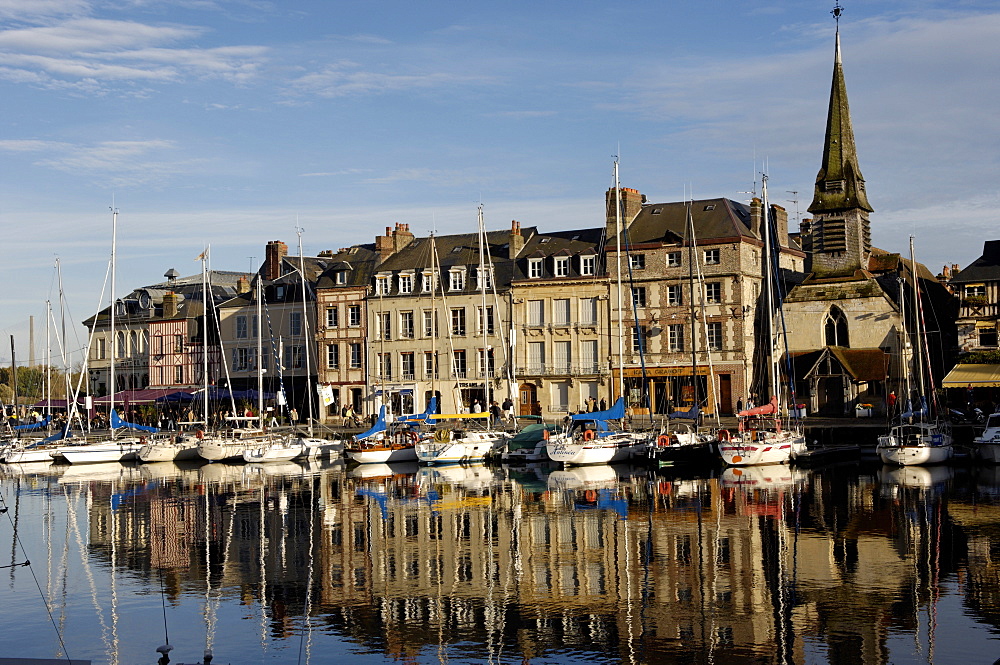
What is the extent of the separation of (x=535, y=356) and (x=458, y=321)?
539cm

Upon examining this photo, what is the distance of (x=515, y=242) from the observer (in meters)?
68.1

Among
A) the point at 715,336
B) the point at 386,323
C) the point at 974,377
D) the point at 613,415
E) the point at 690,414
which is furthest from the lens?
the point at 386,323

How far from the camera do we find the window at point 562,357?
65188mm

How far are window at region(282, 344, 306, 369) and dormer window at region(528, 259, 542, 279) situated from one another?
17062 mm

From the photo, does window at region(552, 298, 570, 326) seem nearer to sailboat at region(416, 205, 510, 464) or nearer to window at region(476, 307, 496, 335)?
window at region(476, 307, 496, 335)

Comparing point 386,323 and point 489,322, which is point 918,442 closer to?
point 489,322

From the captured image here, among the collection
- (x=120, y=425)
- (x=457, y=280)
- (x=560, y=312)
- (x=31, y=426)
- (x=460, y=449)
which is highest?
(x=457, y=280)

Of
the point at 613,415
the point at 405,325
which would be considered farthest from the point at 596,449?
the point at 405,325

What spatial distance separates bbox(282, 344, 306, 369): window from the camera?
243 ft

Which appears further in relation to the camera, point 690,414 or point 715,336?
point 715,336

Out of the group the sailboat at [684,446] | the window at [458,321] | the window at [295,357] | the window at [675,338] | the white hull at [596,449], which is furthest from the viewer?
the window at [295,357]

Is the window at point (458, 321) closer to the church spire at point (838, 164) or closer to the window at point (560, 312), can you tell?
the window at point (560, 312)

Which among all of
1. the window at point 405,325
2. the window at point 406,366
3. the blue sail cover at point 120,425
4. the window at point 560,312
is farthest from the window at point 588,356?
the blue sail cover at point 120,425

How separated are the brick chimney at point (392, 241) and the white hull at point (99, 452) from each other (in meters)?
21.1
